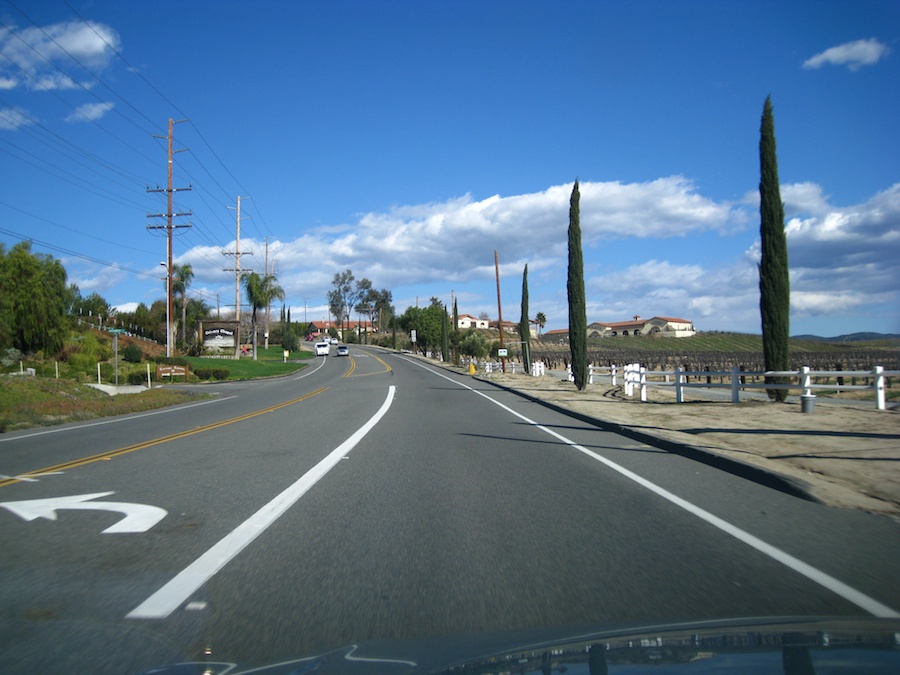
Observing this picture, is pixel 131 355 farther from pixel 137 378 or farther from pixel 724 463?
pixel 724 463

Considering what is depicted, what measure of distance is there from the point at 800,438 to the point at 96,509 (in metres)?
11.6

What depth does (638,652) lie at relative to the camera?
3570 mm

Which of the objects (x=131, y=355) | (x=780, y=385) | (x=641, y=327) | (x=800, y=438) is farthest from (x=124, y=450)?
(x=641, y=327)

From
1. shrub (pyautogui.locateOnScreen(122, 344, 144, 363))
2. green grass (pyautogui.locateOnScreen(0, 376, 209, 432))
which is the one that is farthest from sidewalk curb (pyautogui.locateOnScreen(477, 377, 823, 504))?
shrub (pyautogui.locateOnScreen(122, 344, 144, 363))

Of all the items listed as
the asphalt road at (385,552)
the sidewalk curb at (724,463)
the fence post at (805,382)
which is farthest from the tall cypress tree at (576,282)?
the asphalt road at (385,552)

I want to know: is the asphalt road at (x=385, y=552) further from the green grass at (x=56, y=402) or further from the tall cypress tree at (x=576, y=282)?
the tall cypress tree at (x=576, y=282)

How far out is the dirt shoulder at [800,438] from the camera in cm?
879

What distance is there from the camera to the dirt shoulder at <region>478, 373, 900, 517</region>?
8.79 m

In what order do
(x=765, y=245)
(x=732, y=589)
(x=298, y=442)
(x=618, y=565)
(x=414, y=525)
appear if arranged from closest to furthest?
(x=732, y=589)
(x=618, y=565)
(x=414, y=525)
(x=298, y=442)
(x=765, y=245)

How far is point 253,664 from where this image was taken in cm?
379

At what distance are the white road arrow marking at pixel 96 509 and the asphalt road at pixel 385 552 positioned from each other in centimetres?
4

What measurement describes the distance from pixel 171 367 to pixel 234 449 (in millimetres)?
36464

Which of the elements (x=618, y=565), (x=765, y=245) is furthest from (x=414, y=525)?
(x=765, y=245)

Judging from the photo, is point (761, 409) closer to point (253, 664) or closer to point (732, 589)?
point (732, 589)
